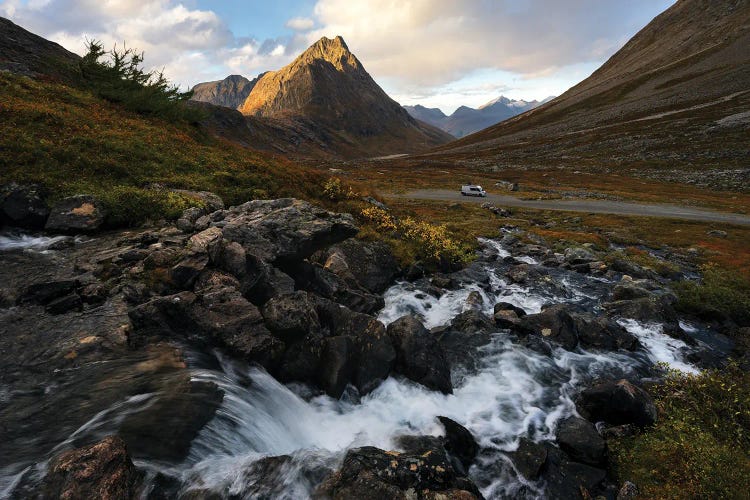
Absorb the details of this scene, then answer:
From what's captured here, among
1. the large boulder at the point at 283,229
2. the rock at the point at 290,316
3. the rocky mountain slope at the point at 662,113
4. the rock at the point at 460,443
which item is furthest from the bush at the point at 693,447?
the rocky mountain slope at the point at 662,113

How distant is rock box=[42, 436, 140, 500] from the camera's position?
5.48m

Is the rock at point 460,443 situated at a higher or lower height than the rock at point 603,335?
higher

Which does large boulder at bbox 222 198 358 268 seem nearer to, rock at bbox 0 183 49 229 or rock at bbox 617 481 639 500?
rock at bbox 0 183 49 229

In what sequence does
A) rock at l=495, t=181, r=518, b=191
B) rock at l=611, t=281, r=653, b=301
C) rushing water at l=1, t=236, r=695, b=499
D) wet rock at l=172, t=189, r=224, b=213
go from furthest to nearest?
rock at l=495, t=181, r=518, b=191 → rock at l=611, t=281, r=653, b=301 → wet rock at l=172, t=189, r=224, b=213 → rushing water at l=1, t=236, r=695, b=499

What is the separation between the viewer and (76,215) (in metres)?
15.9

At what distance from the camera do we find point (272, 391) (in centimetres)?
1012

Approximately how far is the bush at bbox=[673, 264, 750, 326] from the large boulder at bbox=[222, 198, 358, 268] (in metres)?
19.0

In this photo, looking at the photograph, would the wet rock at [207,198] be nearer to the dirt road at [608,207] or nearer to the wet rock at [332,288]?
the wet rock at [332,288]

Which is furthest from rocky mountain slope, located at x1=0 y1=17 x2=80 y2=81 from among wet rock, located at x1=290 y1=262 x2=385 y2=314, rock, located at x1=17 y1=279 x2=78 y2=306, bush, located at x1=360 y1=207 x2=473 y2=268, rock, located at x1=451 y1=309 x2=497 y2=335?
rock, located at x1=451 y1=309 x2=497 y2=335

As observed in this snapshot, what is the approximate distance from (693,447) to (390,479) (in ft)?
24.2

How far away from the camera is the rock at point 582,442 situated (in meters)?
9.59

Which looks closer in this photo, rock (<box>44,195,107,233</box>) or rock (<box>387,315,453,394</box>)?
rock (<box>387,315,453,394</box>)

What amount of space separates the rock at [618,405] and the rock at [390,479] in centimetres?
607

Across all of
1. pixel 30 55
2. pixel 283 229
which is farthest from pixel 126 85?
pixel 283 229
